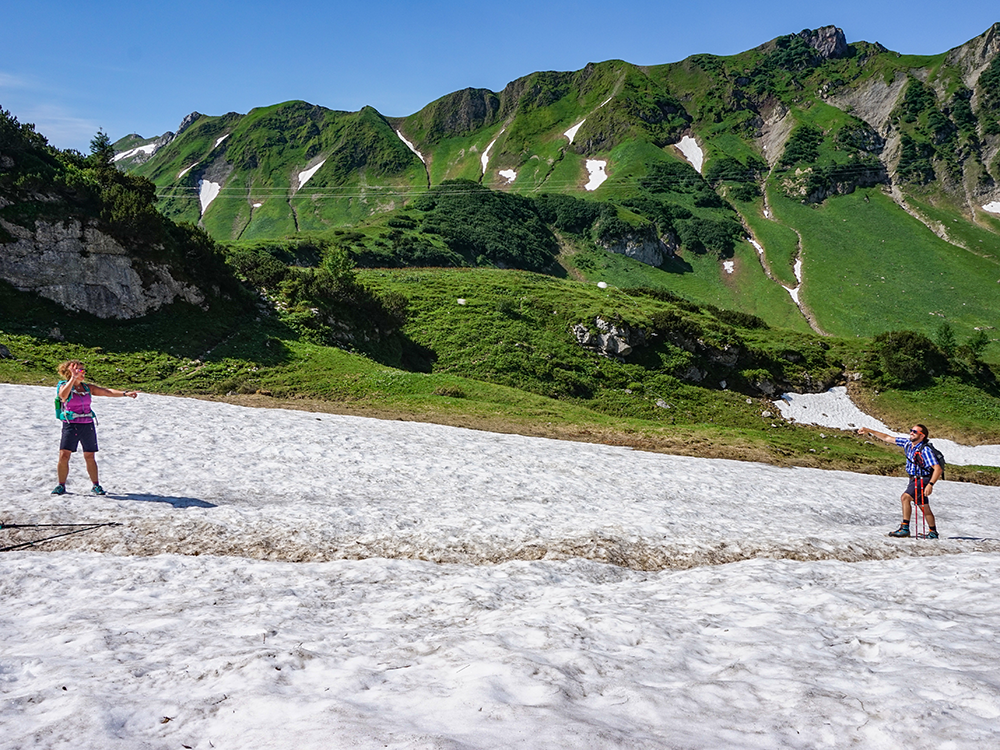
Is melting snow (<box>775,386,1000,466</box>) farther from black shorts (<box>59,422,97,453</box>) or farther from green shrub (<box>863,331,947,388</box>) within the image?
black shorts (<box>59,422,97,453</box>)

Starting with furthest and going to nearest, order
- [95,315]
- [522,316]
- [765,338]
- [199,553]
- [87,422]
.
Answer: [765,338], [522,316], [95,315], [87,422], [199,553]

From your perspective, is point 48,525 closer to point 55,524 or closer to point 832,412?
point 55,524

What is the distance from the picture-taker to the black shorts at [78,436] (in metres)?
12.8

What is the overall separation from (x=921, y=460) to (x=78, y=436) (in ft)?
71.2

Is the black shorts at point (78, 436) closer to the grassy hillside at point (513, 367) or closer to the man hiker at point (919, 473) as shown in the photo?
the grassy hillside at point (513, 367)

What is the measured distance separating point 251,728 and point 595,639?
4.42 m

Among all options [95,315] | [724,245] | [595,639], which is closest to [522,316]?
[95,315]

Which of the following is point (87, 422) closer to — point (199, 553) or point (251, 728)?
point (199, 553)

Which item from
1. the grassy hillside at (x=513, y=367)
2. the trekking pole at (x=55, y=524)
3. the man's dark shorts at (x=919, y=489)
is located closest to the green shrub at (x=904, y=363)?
the grassy hillside at (x=513, y=367)

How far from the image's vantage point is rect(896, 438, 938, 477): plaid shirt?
14.7 m

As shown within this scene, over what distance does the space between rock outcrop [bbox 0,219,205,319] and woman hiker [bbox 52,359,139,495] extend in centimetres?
2523

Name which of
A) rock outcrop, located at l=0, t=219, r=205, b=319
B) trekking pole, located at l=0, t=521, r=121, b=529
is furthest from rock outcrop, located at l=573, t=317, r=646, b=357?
trekking pole, located at l=0, t=521, r=121, b=529

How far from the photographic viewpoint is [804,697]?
563 cm

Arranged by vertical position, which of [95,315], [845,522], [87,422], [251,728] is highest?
[95,315]
